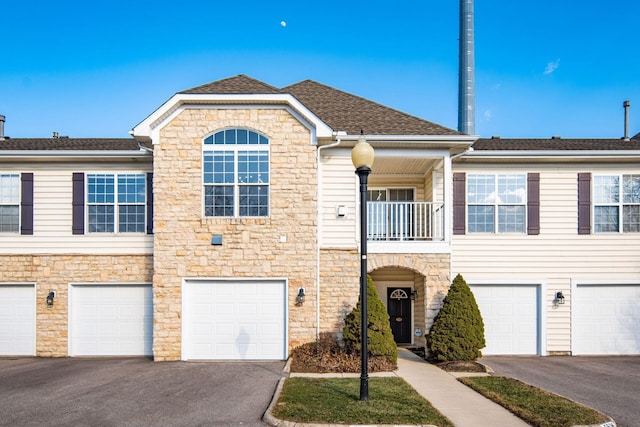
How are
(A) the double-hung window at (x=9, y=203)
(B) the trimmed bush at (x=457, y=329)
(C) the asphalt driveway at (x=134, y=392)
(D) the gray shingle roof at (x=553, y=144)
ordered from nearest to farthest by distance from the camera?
(C) the asphalt driveway at (x=134, y=392)
(B) the trimmed bush at (x=457, y=329)
(A) the double-hung window at (x=9, y=203)
(D) the gray shingle roof at (x=553, y=144)

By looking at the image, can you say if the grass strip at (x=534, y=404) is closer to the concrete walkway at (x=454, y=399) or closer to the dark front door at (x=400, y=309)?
the concrete walkway at (x=454, y=399)

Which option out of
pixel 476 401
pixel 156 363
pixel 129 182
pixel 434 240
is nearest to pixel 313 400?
pixel 476 401

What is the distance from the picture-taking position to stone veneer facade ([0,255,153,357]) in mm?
12383

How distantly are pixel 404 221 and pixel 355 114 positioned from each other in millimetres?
3294

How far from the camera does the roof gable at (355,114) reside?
12.2m

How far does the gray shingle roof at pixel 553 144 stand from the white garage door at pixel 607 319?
386cm

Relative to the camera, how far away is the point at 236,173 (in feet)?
38.1

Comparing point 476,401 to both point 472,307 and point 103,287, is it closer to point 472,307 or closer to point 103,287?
point 472,307

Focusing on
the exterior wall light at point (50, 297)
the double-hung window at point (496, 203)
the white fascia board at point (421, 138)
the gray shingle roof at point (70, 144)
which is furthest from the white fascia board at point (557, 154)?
the exterior wall light at point (50, 297)

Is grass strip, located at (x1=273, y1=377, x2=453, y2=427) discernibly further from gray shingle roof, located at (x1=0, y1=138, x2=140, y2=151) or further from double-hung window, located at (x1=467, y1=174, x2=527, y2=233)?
gray shingle roof, located at (x1=0, y1=138, x2=140, y2=151)

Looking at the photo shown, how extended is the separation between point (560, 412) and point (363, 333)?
315 centimetres

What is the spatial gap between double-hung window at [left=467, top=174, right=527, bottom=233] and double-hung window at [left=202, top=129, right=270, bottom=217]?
221 inches

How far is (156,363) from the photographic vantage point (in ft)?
36.8

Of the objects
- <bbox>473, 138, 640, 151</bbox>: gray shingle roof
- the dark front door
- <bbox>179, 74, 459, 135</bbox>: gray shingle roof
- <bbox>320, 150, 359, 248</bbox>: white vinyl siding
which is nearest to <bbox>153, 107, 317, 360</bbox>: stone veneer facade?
<bbox>320, 150, 359, 248</bbox>: white vinyl siding
